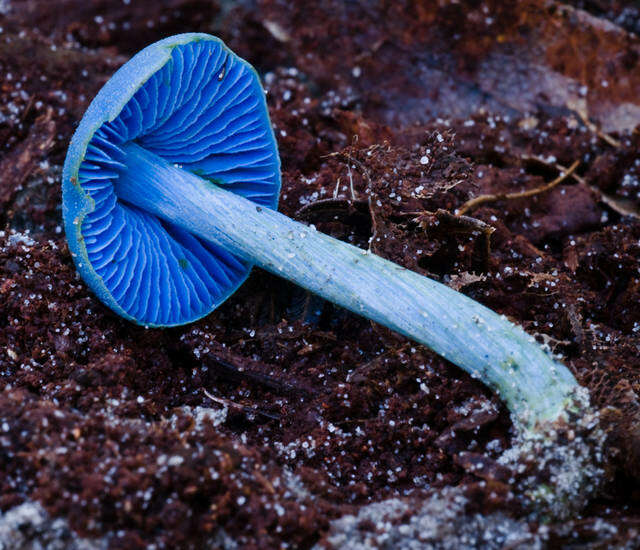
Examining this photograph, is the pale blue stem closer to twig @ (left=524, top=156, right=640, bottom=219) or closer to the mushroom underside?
the mushroom underside

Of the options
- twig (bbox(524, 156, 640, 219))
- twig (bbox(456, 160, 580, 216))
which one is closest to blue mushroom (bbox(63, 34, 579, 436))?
twig (bbox(456, 160, 580, 216))

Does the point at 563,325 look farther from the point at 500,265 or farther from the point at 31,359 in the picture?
the point at 31,359

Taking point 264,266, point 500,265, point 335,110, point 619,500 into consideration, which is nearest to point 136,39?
point 335,110

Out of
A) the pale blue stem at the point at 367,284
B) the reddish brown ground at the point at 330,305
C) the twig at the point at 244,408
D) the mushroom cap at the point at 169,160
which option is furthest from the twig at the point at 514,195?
the twig at the point at 244,408

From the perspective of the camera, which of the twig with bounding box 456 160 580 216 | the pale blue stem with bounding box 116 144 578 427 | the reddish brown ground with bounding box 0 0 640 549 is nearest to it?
the reddish brown ground with bounding box 0 0 640 549

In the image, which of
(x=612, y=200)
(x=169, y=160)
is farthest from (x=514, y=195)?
(x=169, y=160)

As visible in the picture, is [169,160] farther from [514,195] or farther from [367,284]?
[514,195]
